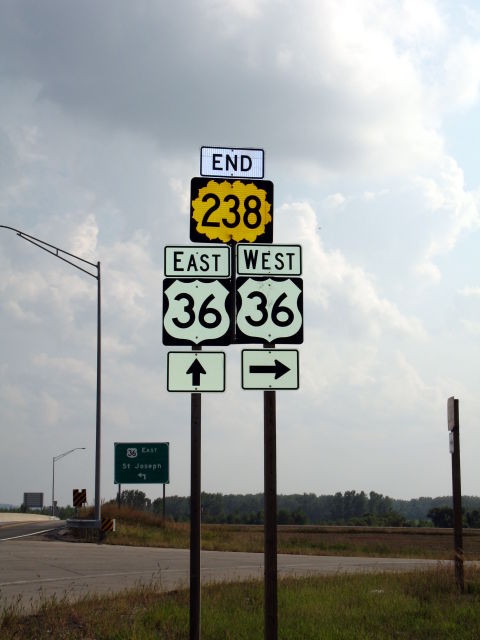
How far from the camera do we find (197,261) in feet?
33.9

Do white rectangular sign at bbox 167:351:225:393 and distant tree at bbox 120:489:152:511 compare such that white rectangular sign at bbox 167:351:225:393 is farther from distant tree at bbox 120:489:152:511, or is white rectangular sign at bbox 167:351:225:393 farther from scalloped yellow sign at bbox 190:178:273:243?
distant tree at bbox 120:489:152:511

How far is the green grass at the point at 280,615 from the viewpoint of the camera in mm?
10570

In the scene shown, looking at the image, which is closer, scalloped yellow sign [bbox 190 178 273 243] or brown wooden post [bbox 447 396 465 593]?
scalloped yellow sign [bbox 190 178 273 243]

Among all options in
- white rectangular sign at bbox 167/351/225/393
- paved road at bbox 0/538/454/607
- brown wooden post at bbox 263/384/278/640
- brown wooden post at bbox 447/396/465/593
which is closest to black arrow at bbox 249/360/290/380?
brown wooden post at bbox 263/384/278/640

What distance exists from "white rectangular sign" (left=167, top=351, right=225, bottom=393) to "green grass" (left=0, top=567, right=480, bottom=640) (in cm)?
288

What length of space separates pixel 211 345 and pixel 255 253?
3.93 feet

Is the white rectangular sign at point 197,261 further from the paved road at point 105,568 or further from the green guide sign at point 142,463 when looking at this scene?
the green guide sign at point 142,463

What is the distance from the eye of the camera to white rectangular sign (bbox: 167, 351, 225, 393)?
9.95 m

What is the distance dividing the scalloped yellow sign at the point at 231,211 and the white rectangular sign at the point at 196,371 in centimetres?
150

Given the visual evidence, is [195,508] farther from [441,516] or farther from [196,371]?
[441,516]

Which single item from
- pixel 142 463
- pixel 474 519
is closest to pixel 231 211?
pixel 142 463

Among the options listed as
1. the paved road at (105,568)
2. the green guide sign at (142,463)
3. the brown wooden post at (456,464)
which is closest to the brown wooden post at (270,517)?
the paved road at (105,568)

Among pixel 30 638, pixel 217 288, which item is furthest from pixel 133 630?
pixel 217 288

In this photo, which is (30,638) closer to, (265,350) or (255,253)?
(265,350)
